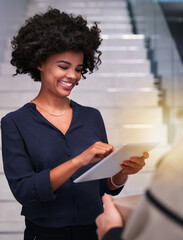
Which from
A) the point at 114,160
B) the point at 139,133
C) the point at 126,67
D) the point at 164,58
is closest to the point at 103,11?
the point at 126,67

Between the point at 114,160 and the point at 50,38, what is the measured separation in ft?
1.84

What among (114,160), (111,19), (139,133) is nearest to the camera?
(114,160)

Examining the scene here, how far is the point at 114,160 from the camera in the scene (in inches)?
42.9

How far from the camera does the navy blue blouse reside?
1239 mm

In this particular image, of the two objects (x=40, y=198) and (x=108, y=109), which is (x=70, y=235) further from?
(x=108, y=109)

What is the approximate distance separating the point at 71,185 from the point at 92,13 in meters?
5.35

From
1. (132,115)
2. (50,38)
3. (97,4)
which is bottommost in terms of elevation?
(132,115)

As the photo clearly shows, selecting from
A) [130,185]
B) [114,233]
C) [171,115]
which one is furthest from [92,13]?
[114,233]

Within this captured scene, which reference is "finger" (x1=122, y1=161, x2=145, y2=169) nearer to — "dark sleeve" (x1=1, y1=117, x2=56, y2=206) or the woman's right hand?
the woman's right hand

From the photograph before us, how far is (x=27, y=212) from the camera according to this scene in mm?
1310

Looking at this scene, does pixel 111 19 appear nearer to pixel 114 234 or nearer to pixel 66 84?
pixel 66 84

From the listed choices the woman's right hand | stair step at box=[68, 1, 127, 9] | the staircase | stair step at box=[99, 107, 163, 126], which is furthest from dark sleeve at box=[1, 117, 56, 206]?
stair step at box=[68, 1, 127, 9]

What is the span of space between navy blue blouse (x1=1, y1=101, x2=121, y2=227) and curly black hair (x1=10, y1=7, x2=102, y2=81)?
206 millimetres

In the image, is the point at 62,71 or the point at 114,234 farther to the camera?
the point at 62,71
